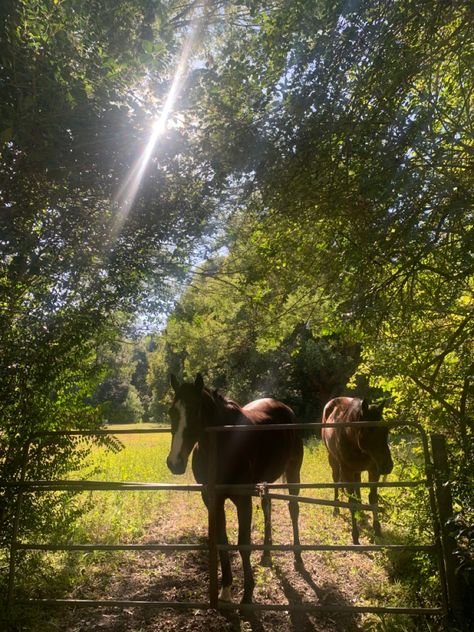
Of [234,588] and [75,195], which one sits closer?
[75,195]

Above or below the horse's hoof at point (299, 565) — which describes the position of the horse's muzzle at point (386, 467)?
above

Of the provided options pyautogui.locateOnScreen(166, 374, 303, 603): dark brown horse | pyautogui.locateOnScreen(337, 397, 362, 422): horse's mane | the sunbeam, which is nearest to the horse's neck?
pyautogui.locateOnScreen(166, 374, 303, 603): dark brown horse

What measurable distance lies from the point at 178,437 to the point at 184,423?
5.1 inches

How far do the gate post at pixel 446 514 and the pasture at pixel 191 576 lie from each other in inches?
15.0

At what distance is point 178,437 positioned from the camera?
368 cm

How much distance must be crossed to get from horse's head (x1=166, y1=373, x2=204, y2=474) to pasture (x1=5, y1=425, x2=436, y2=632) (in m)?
1.15

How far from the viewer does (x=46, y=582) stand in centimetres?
414

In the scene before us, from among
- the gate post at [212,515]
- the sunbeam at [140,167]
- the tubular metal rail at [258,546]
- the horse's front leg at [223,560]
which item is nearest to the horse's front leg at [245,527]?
the horse's front leg at [223,560]

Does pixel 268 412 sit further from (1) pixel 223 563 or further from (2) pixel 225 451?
(1) pixel 223 563

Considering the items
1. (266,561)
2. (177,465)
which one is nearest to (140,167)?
(177,465)

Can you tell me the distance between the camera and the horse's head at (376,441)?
509 cm

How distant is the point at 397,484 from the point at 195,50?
4185 millimetres

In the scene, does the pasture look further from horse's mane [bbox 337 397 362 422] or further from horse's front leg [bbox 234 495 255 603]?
horse's mane [bbox 337 397 362 422]

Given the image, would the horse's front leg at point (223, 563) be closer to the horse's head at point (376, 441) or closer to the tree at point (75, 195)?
the tree at point (75, 195)
